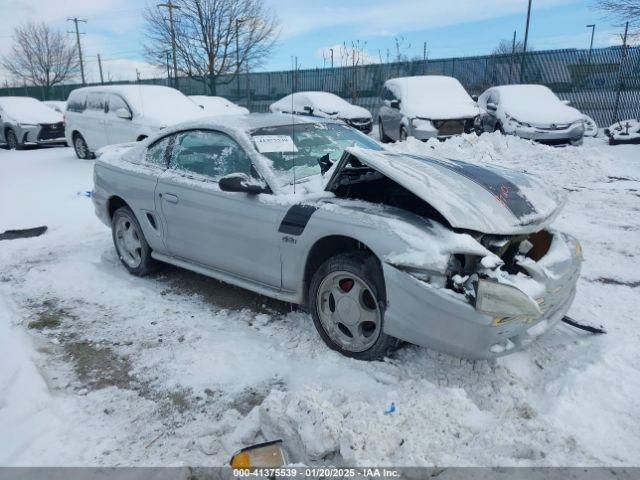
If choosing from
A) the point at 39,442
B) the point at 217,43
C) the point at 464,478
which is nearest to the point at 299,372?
the point at 464,478

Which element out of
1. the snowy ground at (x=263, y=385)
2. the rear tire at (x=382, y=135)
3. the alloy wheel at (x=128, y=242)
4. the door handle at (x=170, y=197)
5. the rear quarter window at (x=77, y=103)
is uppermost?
the rear quarter window at (x=77, y=103)

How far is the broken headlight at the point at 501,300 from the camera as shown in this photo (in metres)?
2.56

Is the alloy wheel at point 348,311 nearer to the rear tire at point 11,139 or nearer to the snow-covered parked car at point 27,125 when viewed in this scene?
the snow-covered parked car at point 27,125

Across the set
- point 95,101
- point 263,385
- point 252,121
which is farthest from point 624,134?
point 95,101

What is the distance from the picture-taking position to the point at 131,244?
497 cm

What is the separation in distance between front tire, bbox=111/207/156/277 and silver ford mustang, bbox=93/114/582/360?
0.14 meters

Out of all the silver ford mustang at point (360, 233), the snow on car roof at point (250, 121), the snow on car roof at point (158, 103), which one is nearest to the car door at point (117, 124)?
the snow on car roof at point (158, 103)


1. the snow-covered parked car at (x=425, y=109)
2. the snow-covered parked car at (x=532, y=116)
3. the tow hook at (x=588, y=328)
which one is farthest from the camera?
the snow-covered parked car at (x=425, y=109)

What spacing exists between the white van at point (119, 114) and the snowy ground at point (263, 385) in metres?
5.97

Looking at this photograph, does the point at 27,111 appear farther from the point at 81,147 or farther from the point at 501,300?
the point at 501,300

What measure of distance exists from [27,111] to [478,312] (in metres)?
17.2

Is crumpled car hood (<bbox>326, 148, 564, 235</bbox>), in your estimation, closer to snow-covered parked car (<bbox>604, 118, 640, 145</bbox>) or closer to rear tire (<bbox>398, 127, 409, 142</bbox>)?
rear tire (<bbox>398, 127, 409, 142</bbox>)

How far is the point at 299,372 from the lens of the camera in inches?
124

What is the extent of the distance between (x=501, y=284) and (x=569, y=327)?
54.7 inches
